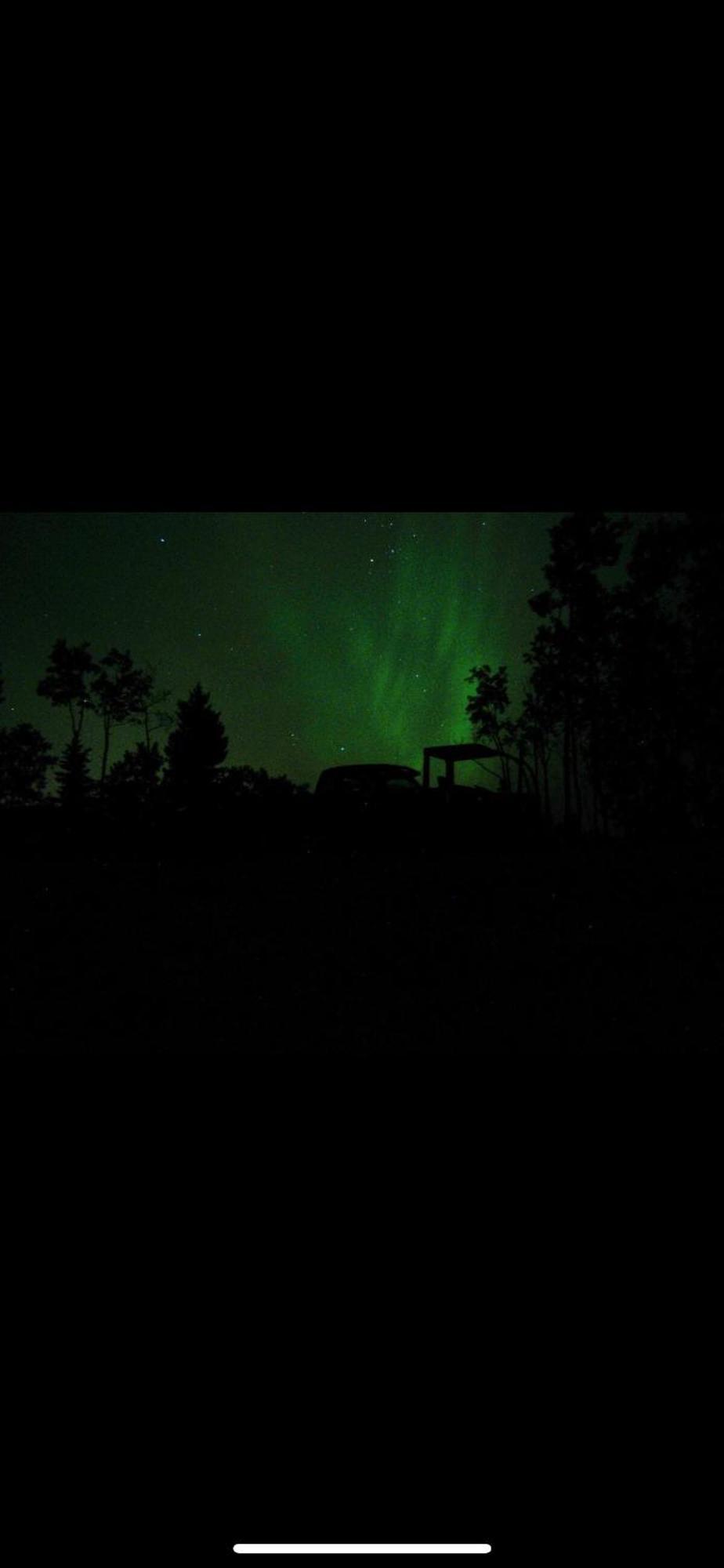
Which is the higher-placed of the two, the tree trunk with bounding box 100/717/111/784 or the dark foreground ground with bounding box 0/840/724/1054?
the tree trunk with bounding box 100/717/111/784

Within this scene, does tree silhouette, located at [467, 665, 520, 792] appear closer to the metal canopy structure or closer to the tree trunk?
the metal canopy structure

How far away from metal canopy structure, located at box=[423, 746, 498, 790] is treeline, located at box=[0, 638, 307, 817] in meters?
1.04

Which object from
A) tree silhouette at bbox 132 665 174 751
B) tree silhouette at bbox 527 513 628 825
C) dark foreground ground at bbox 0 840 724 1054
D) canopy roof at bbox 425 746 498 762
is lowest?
dark foreground ground at bbox 0 840 724 1054

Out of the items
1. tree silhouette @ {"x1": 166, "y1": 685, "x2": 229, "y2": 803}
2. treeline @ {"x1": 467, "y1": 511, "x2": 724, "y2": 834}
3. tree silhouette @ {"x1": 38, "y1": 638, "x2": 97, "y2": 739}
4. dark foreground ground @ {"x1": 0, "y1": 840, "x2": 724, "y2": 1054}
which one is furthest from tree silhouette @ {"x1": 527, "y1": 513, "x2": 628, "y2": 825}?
→ tree silhouette @ {"x1": 38, "y1": 638, "x2": 97, "y2": 739}

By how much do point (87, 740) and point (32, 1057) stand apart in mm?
5874

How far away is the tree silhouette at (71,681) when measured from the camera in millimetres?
8422

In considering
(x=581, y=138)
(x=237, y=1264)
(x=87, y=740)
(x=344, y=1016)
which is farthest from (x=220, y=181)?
(x=87, y=740)

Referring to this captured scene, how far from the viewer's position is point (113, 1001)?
627 cm

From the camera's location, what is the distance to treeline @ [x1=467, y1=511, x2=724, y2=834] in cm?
952

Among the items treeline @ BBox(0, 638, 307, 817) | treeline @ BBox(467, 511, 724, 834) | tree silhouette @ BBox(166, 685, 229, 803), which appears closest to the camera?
treeline @ BBox(0, 638, 307, 817)

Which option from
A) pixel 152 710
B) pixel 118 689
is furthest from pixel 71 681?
pixel 152 710

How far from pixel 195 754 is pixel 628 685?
6.57 meters

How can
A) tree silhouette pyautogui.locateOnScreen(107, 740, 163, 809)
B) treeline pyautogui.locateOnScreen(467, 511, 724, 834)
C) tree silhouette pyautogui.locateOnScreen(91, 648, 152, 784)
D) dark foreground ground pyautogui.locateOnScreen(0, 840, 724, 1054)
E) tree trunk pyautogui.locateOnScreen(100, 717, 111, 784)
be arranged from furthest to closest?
treeline pyautogui.locateOnScreen(467, 511, 724, 834)
tree silhouette pyautogui.locateOnScreen(91, 648, 152, 784)
tree silhouette pyautogui.locateOnScreen(107, 740, 163, 809)
tree trunk pyautogui.locateOnScreen(100, 717, 111, 784)
dark foreground ground pyautogui.locateOnScreen(0, 840, 724, 1054)

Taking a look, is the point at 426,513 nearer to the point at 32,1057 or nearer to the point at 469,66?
the point at 469,66
